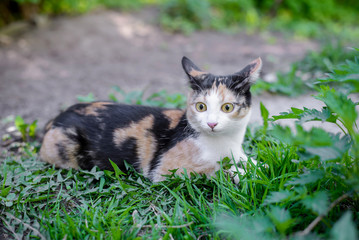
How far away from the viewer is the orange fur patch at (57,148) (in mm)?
2549

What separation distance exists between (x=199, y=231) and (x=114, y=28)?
6.06 metres

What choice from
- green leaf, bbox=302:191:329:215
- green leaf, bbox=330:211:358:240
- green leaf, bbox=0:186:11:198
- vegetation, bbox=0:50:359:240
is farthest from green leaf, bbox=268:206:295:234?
green leaf, bbox=0:186:11:198

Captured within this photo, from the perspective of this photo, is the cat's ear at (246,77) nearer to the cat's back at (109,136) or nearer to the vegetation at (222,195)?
the vegetation at (222,195)

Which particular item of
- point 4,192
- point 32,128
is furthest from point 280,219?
point 32,128

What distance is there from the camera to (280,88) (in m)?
4.24

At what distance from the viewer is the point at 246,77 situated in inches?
86.3

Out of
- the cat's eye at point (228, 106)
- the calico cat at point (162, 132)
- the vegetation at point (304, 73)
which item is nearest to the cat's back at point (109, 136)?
the calico cat at point (162, 132)

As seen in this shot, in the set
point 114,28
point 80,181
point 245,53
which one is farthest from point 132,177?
point 114,28

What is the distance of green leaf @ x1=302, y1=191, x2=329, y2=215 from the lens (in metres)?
1.43

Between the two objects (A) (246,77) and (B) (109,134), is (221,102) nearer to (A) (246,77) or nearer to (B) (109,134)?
(A) (246,77)

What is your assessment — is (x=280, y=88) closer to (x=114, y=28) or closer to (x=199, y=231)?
(x=199, y=231)

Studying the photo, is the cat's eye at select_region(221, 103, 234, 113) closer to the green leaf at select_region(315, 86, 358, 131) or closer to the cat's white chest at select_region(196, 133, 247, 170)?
the cat's white chest at select_region(196, 133, 247, 170)

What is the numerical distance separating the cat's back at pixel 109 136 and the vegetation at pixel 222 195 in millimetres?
119

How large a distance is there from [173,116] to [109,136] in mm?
598
